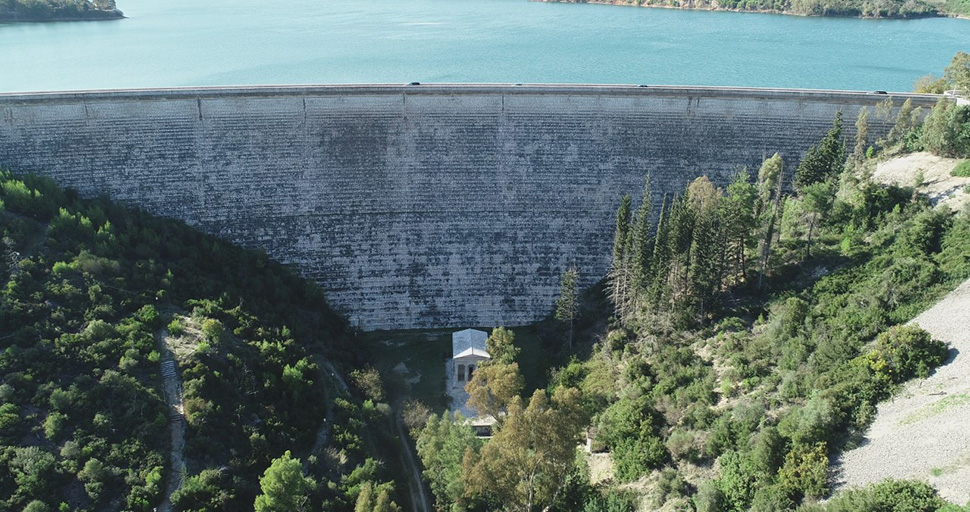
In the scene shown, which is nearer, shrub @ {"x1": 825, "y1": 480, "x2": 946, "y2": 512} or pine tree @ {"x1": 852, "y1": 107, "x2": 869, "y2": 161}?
shrub @ {"x1": 825, "y1": 480, "x2": 946, "y2": 512}

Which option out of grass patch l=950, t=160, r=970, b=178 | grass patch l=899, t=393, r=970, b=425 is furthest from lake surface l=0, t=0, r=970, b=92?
grass patch l=899, t=393, r=970, b=425

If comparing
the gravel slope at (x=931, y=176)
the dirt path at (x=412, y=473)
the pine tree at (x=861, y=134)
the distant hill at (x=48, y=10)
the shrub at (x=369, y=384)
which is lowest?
the dirt path at (x=412, y=473)

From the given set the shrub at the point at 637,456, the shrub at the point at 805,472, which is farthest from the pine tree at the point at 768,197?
the shrub at the point at 805,472

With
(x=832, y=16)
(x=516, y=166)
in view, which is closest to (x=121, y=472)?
(x=516, y=166)

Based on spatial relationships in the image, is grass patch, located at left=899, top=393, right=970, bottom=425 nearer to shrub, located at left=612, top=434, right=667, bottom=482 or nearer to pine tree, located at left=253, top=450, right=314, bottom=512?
shrub, located at left=612, top=434, right=667, bottom=482

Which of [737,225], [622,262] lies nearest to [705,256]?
[737,225]

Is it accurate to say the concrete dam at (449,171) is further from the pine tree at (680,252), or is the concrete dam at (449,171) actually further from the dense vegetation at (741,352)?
the pine tree at (680,252)

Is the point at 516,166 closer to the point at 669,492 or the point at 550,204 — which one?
the point at 550,204

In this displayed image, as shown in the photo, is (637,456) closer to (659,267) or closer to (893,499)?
(893,499)
